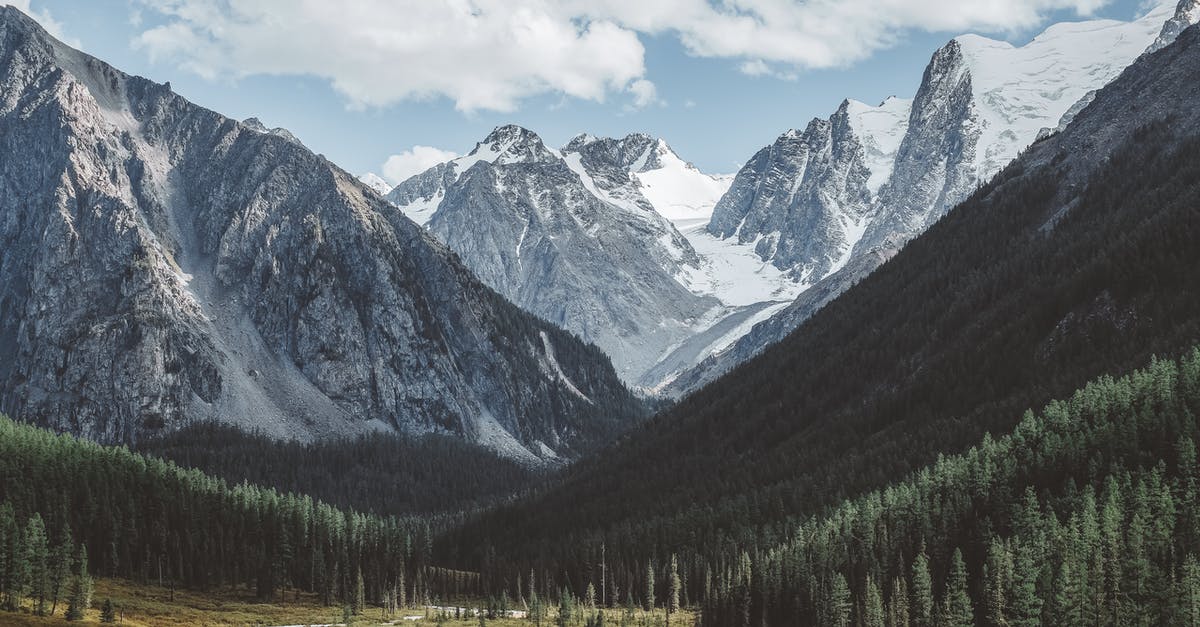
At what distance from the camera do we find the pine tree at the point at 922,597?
12121cm

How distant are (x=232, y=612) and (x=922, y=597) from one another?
8390 cm

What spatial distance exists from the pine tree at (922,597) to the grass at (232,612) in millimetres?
32610

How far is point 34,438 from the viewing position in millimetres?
199625

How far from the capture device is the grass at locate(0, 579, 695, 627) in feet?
442

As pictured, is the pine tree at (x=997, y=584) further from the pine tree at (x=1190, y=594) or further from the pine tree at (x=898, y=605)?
the pine tree at (x=1190, y=594)

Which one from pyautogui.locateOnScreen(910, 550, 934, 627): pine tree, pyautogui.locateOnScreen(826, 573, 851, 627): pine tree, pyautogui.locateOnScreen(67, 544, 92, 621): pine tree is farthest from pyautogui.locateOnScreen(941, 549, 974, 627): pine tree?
pyautogui.locateOnScreen(67, 544, 92, 621): pine tree

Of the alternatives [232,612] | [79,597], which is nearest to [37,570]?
[79,597]

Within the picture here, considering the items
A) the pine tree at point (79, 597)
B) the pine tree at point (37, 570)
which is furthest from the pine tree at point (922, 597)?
the pine tree at point (37, 570)

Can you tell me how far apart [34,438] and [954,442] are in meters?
152

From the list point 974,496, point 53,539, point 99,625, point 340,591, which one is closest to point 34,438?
point 53,539

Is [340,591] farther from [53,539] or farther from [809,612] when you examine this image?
[809,612]

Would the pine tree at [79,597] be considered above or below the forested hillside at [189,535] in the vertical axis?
below

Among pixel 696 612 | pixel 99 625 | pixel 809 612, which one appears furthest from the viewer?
pixel 696 612

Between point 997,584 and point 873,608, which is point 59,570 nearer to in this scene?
point 873,608
